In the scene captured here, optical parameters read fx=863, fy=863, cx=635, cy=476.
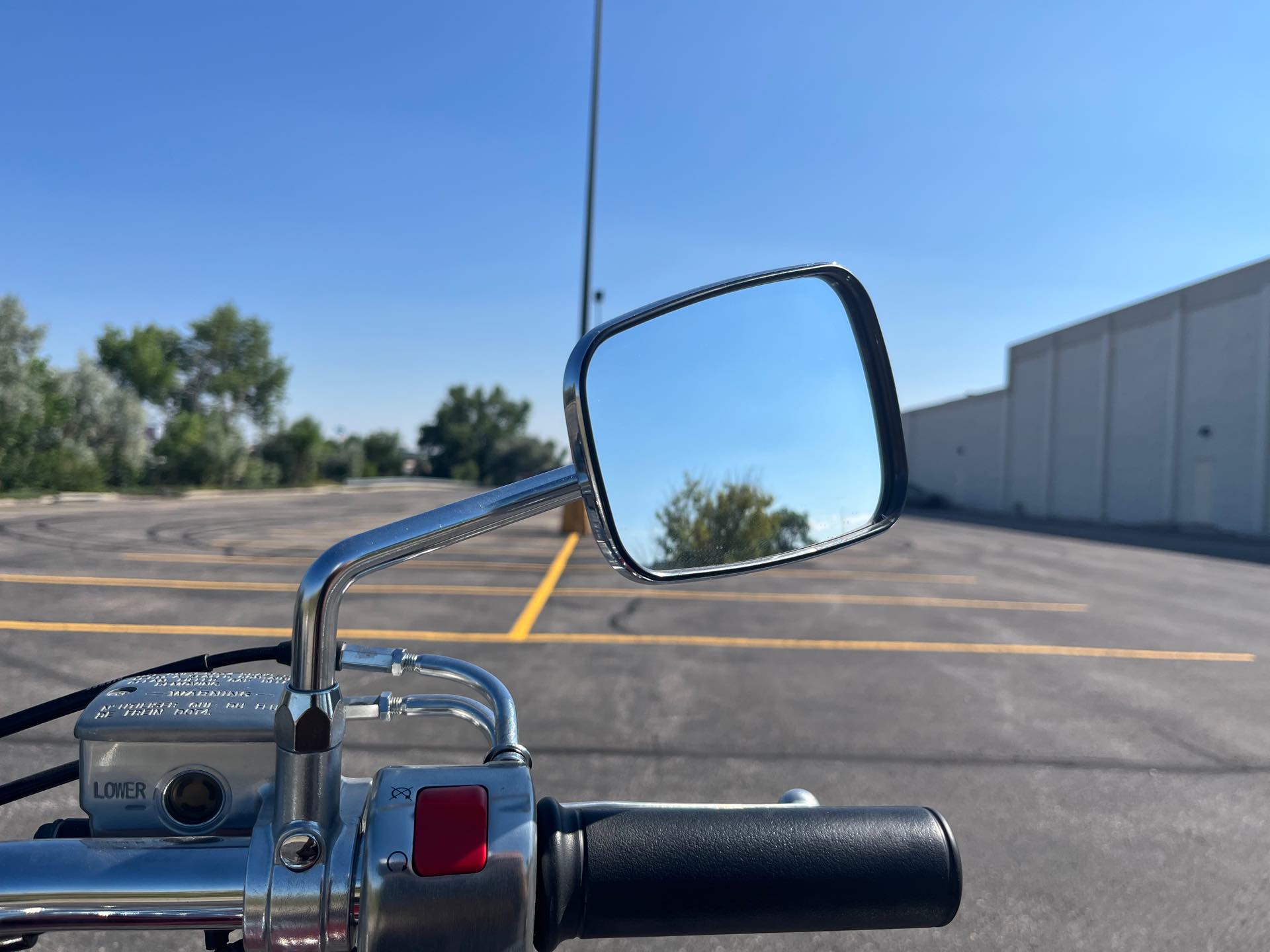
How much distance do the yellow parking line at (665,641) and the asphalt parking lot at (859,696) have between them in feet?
0.14

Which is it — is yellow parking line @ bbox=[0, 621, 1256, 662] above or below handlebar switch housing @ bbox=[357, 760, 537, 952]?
below

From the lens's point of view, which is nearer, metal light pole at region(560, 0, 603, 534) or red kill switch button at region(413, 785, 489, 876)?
red kill switch button at region(413, 785, 489, 876)

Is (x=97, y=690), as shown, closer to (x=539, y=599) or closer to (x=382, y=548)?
(x=382, y=548)

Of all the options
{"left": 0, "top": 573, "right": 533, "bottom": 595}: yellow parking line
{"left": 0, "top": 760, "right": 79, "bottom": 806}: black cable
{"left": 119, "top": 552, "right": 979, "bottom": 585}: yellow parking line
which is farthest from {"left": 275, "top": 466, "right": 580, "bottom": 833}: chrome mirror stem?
{"left": 119, "top": 552, "right": 979, "bottom": 585}: yellow parking line

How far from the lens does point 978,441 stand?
150ft

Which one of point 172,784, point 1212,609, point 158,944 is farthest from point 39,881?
point 1212,609

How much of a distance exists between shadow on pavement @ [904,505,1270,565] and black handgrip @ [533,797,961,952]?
21.0m

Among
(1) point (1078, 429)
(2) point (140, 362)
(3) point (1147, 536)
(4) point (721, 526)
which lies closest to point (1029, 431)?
(1) point (1078, 429)

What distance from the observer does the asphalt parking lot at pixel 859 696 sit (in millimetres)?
3340

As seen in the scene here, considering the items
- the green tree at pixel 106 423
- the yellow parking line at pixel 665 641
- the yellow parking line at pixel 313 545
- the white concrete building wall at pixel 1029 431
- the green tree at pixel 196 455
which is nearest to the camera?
the yellow parking line at pixel 665 641

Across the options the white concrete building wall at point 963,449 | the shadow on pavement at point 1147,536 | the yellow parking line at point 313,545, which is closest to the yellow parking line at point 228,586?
the yellow parking line at point 313,545

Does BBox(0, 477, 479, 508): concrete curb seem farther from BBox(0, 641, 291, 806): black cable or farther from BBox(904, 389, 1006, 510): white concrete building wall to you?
BBox(904, 389, 1006, 510): white concrete building wall

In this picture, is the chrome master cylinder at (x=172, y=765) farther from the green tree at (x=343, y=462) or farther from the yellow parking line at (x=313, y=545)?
the green tree at (x=343, y=462)

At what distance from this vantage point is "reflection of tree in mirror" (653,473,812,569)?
119cm
